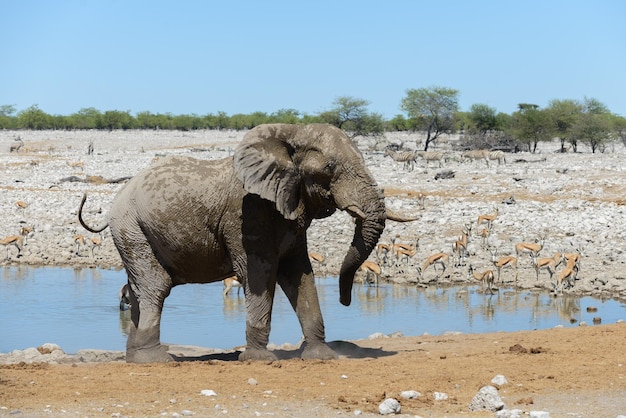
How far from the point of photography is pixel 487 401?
7309 millimetres

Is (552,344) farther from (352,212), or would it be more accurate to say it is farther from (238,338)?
(238,338)

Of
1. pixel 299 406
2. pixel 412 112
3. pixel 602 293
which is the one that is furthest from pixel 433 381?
pixel 412 112

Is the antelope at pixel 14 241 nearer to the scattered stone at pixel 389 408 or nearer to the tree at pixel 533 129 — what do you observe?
the scattered stone at pixel 389 408

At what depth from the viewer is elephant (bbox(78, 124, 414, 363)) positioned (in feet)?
31.2

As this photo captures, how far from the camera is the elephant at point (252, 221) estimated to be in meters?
9.50

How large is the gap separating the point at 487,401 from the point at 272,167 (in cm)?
333

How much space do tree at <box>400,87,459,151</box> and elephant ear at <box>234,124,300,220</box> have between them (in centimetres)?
5624

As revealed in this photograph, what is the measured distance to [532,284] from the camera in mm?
18984

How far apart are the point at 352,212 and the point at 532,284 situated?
10484 mm

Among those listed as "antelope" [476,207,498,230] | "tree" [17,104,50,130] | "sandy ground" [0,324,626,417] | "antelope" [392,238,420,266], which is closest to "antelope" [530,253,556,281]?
"antelope" [392,238,420,266]

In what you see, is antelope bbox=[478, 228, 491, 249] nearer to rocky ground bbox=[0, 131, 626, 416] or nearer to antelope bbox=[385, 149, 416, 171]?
rocky ground bbox=[0, 131, 626, 416]

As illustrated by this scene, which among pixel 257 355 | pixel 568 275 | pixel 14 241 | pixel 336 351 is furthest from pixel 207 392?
pixel 14 241

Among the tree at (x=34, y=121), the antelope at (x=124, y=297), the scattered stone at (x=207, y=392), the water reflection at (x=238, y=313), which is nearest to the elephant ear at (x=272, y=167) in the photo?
the scattered stone at (x=207, y=392)

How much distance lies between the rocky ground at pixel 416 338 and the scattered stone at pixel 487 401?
13cm
